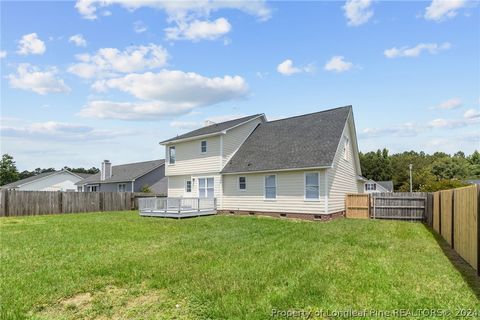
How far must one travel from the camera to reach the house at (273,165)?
55.7 ft

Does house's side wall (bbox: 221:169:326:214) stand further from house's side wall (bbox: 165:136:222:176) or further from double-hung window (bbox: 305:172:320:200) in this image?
house's side wall (bbox: 165:136:222:176)

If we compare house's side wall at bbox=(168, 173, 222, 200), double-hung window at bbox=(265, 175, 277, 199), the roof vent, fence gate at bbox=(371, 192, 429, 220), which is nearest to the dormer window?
fence gate at bbox=(371, 192, 429, 220)

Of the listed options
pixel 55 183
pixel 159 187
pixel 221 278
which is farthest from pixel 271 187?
pixel 55 183

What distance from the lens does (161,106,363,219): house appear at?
1698 centimetres

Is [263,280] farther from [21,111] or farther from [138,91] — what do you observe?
[138,91]

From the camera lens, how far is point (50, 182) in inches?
1756

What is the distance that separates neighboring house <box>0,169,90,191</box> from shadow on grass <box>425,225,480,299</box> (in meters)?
46.2

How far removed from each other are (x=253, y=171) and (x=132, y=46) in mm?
8955

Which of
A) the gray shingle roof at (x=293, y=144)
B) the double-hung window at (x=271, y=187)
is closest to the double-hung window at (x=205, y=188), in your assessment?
the gray shingle roof at (x=293, y=144)

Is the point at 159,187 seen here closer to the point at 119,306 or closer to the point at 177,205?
the point at 177,205

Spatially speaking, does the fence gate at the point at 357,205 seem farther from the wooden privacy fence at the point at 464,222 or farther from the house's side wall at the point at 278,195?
the wooden privacy fence at the point at 464,222

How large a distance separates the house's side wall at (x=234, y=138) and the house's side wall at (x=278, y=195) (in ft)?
5.05

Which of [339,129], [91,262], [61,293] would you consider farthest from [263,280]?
[339,129]

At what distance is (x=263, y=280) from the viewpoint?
571 centimetres
